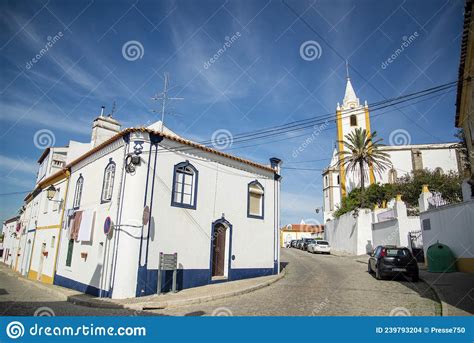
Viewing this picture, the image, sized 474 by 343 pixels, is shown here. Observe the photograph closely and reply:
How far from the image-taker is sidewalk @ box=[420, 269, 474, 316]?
24.0 feet

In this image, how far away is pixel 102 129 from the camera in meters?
19.2

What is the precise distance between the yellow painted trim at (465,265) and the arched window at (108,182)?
1619cm

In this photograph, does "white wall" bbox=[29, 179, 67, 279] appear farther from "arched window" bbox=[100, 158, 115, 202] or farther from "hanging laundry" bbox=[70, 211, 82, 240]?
"arched window" bbox=[100, 158, 115, 202]

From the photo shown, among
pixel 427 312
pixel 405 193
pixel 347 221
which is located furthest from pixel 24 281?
pixel 405 193

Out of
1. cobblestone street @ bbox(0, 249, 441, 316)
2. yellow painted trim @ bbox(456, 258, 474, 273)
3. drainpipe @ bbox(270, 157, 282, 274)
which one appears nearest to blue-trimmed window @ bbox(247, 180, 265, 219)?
drainpipe @ bbox(270, 157, 282, 274)

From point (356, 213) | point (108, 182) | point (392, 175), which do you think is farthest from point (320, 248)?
point (108, 182)

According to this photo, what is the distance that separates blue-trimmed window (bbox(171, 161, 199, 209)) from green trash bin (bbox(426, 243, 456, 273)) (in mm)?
12321

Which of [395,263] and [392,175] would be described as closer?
[395,263]

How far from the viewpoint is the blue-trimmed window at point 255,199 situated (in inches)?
611

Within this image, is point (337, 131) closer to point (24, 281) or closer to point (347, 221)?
point (347, 221)

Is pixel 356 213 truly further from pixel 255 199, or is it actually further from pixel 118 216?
pixel 118 216

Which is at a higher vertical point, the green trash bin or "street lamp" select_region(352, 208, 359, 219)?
"street lamp" select_region(352, 208, 359, 219)

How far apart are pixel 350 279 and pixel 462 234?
6.02 meters

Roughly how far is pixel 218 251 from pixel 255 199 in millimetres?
3419
